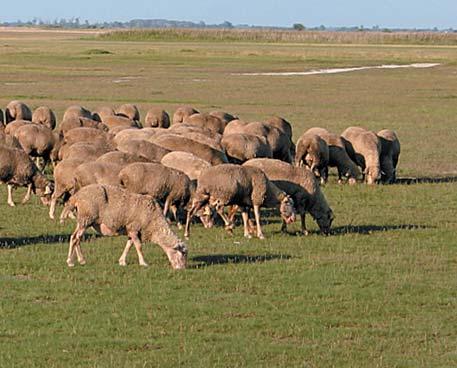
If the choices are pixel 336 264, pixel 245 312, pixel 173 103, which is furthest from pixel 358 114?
pixel 245 312

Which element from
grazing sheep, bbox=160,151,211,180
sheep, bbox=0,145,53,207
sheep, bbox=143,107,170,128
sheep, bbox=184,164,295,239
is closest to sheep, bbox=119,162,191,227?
sheep, bbox=184,164,295,239

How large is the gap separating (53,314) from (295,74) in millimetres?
60635

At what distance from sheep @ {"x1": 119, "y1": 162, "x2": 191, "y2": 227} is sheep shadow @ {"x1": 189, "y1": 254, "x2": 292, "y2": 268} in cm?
131

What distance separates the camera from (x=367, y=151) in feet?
81.4

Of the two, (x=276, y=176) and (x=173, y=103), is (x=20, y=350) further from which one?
(x=173, y=103)

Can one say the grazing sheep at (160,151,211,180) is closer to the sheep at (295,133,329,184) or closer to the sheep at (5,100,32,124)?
Answer: the sheep at (295,133,329,184)

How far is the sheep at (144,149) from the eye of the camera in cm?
1955

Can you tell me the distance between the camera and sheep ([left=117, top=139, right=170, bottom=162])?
19.5m

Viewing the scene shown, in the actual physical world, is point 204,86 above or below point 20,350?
below

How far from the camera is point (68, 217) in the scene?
728 inches

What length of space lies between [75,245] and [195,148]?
5.81 m

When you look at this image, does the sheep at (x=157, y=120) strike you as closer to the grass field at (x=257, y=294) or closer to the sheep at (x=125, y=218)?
the grass field at (x=257, y=294)

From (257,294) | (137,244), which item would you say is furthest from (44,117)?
(257,294)

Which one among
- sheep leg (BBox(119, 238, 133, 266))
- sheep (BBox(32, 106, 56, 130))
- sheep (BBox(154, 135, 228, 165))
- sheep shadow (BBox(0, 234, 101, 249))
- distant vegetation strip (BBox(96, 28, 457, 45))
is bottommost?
distant vegetation strip (BBox(96, 28, 457, 45))
